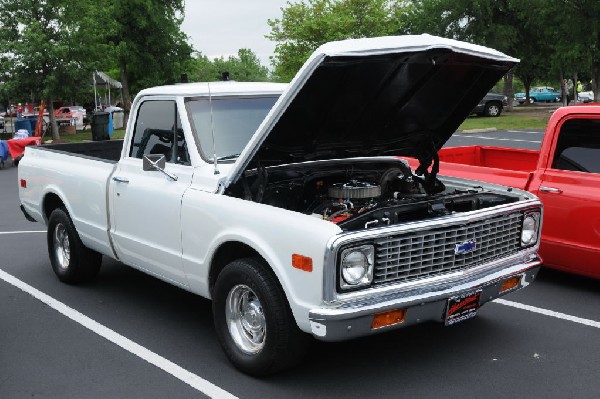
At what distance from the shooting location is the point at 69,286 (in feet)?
21.8

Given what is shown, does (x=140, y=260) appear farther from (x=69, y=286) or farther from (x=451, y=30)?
(x=451, y=30)

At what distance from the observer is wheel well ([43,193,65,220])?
6781 mm

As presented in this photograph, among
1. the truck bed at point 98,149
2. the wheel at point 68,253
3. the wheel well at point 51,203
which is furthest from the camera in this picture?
the truck bed at point 98,149

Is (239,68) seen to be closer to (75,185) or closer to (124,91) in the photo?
(124,91)

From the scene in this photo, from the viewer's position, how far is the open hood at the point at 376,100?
163 inches

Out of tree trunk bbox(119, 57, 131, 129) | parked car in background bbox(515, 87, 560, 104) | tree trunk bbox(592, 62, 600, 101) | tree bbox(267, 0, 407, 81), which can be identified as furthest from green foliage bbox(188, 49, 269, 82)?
tree trunk bbox(592, 62, 600, 101)

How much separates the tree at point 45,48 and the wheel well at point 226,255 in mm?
21680

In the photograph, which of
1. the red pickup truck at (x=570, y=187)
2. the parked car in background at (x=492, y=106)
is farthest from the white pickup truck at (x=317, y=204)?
the parked car in background at (x=492, y=106)

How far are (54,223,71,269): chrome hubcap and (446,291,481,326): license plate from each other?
4.07 m

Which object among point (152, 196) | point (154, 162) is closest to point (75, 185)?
point (152, 196)

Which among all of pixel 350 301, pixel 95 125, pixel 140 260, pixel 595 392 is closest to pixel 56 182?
pixel 140 260

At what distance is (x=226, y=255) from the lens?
15.0 feet

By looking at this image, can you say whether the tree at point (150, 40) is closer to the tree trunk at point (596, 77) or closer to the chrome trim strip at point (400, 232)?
the tree trunk at point (596, 77)

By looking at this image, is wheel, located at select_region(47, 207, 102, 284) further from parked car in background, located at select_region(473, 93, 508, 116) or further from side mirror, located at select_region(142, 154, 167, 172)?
parked car in background, located at select_region(473, 93, 508, 116)
